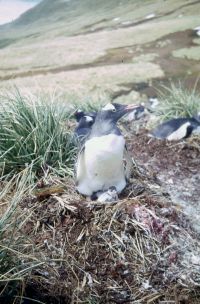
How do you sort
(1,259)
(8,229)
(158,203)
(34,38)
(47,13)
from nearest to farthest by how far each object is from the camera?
1. (1,259)
2. (8,229)
3. (158,203)
4. (34,38)
5. (47,13)

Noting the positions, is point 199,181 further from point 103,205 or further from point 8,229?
point 8,229

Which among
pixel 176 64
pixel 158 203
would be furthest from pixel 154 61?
pixel 158 203

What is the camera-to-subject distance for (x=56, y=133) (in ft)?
14.5

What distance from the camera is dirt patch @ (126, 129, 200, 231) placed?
4.30 meters

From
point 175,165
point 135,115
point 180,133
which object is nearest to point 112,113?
point 175,165

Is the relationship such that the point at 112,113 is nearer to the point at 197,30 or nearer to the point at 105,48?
the point at 105,48

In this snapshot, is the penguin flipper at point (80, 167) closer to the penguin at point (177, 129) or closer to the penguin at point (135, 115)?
the penguin at point (177, 129)

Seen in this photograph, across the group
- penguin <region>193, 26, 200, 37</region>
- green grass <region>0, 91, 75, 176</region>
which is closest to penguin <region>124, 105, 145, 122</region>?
green grass <region>0, 91, 75, 176</region>

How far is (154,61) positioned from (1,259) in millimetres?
14959

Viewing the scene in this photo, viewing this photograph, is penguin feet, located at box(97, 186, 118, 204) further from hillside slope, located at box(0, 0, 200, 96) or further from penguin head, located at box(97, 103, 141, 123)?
hillside slope, located at box(0, 0, 200, 96)

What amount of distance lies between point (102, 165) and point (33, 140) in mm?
1099

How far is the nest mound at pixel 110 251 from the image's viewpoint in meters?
3.08

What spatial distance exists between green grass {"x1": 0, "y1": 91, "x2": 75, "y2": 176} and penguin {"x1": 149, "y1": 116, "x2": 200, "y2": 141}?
181cm

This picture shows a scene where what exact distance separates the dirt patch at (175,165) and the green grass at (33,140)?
3.38 feet
